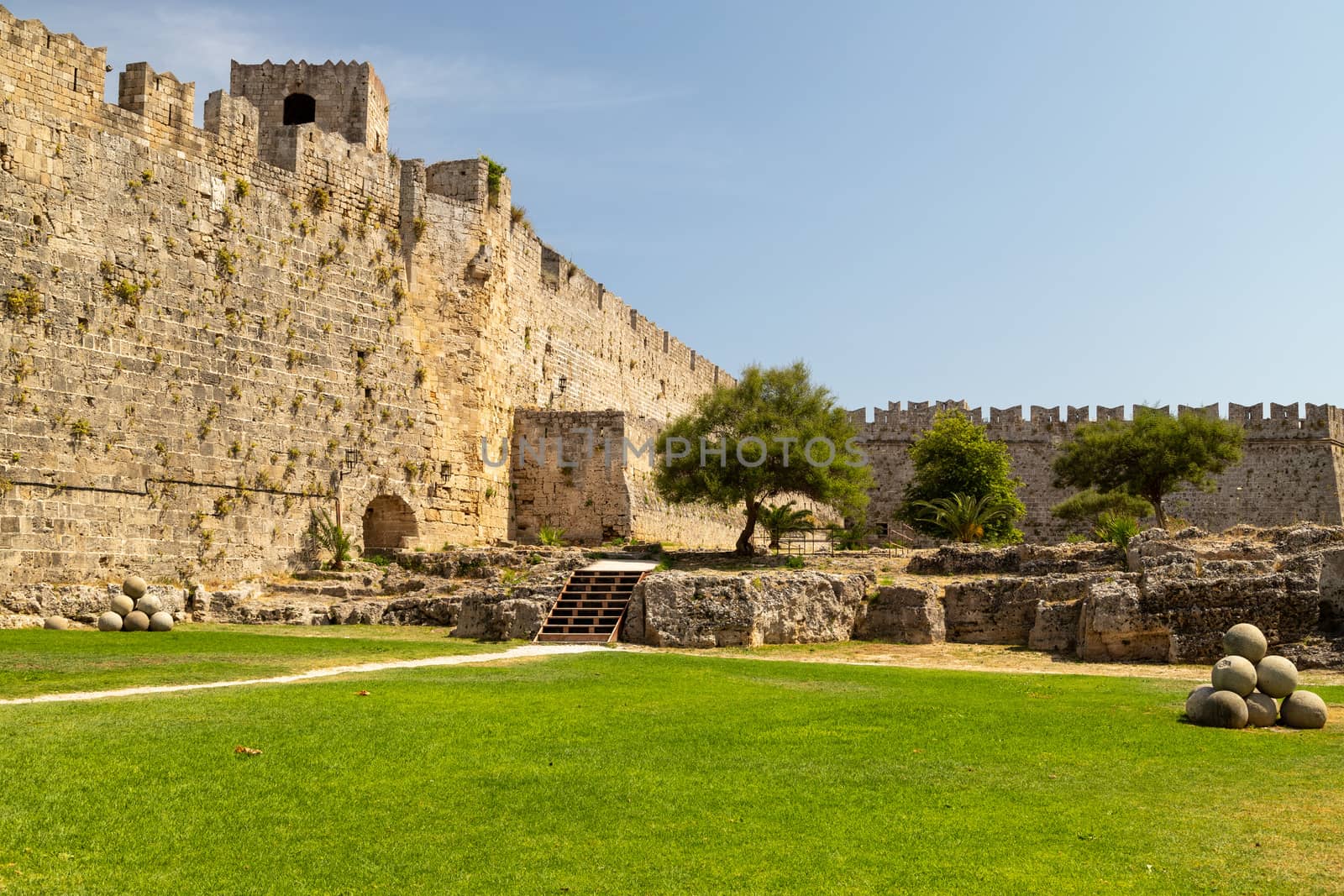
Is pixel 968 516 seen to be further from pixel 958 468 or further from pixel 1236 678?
pixel 1236 678

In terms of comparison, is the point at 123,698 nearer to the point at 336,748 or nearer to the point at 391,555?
the point at 336,748

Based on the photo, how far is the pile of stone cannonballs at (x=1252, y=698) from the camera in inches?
379

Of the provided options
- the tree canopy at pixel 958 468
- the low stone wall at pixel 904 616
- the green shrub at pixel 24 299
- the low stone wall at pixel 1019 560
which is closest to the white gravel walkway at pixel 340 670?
the low stone wall at pixel 904 616

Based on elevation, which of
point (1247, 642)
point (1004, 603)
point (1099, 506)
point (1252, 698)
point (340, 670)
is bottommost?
point (340, 670)

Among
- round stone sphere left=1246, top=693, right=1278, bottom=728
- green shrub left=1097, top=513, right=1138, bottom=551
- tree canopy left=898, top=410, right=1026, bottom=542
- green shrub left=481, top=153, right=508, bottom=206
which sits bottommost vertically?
round stone sphere left=1246, top=693, right=1278, bottom=728

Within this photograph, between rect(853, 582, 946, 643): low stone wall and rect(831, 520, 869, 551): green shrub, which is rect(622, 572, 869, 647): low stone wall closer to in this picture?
rect(853, 582, 946, 643): low stone wall

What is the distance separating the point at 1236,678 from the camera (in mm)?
9859

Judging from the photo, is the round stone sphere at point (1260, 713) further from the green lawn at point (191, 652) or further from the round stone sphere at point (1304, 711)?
the green lawn at point (191, 652)

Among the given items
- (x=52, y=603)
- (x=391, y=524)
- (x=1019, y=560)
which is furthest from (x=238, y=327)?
(x=1019, y=560)

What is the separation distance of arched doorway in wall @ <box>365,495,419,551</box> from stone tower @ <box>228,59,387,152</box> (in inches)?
312

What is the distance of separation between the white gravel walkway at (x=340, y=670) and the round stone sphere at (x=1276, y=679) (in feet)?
25.1

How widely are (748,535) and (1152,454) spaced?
66.1 feet

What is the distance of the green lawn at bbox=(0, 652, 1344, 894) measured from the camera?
556 centimetres

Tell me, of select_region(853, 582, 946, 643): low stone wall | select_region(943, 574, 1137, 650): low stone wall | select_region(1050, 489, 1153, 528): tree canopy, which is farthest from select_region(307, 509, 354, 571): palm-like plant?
select_region(1050, 489, 1153, 528): tree canopy
